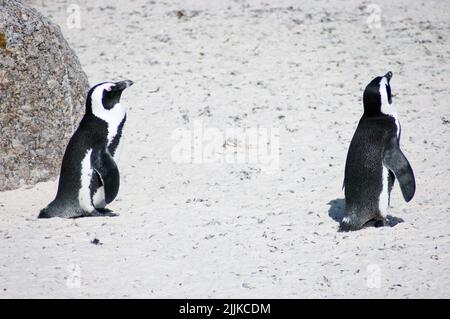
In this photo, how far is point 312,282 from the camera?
13.7 feet

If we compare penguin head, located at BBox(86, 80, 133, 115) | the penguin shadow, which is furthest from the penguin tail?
the penguin shadow

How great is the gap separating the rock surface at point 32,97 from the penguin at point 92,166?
1.95ft

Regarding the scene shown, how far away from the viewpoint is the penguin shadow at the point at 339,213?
5.05 metres

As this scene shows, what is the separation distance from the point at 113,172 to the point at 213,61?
153 inches

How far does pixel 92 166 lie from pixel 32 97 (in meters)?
0.99

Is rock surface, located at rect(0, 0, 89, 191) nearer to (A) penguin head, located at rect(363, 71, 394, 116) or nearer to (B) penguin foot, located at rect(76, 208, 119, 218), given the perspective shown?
(B) penguin foot, located at rect(76, 208, 119, 218)

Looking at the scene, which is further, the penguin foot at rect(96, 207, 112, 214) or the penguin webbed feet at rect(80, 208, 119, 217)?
the penguin foot at rect(96, 207, 112, 214)

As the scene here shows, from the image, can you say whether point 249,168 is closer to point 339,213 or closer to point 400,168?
point 339,213

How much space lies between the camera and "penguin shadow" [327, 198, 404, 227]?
505 cm

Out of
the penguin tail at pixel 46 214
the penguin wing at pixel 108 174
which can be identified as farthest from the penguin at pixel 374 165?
the penguin tail at pixel 46 214

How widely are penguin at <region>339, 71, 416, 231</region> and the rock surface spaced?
2.72m

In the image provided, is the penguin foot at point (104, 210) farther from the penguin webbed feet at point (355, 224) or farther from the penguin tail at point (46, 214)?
the penguin webbed feet at point (355, 224)
